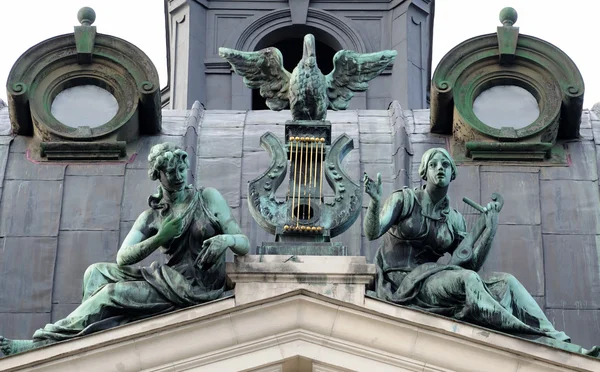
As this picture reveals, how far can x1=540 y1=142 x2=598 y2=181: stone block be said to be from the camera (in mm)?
44812

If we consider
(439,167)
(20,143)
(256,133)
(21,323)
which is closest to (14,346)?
(21,323)

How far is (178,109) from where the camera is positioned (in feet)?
162

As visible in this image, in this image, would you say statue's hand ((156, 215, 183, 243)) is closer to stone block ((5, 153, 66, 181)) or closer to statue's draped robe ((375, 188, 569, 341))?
statue's draped robe ((375, 188, 569, 341))

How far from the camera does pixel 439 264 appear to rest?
1492 inches

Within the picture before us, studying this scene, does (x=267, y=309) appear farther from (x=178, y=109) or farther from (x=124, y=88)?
(x=178, y=109)

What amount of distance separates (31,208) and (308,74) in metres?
6.99

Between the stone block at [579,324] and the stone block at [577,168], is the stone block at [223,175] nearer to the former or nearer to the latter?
the stone block at [577,168]

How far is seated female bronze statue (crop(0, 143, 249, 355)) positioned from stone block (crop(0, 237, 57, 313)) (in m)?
4.37

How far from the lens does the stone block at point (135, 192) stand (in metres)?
43.8

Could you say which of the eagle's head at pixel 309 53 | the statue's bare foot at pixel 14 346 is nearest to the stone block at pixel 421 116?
the eagle's head at pixel 309 53

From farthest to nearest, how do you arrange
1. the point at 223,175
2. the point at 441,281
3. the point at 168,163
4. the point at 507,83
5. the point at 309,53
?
1. the point at 507,83
2. the point at 223,175
3. the point at 309,53
4. the point at 168,163
5. the point at 441,281

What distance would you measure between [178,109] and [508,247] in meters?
8.55

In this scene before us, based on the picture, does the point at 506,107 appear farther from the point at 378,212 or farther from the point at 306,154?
the point at 378,212

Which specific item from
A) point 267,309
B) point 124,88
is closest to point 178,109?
point 124,88
